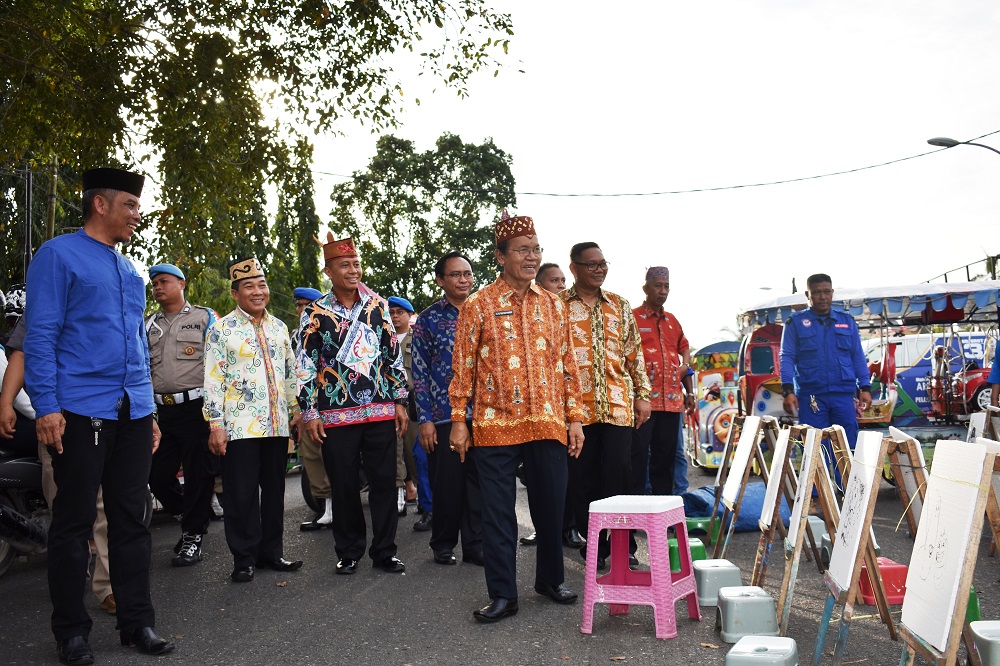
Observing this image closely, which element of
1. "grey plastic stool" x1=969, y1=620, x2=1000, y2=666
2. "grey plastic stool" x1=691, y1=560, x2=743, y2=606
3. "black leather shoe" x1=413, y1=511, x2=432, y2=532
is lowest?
"black leather shoe" x1=413, y1=511, x2=432, y2=532

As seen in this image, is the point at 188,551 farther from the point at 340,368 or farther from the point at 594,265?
the point at 594,265

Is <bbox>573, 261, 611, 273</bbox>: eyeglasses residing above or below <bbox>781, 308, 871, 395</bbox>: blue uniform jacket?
above

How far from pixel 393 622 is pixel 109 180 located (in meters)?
2.77

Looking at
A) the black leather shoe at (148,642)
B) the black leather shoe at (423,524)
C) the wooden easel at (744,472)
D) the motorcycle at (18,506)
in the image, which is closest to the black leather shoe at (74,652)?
the black leather shoe at (148,642)

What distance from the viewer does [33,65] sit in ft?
28.3

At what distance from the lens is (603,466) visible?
645cm

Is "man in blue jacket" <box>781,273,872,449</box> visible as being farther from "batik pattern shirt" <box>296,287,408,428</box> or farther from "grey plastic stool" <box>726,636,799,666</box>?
"grey plastic stool" <box>726,636,799,666</box>

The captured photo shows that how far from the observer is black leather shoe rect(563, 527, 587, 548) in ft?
24.2

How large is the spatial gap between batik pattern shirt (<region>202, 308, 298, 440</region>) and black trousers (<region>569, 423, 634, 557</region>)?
6.92 ft

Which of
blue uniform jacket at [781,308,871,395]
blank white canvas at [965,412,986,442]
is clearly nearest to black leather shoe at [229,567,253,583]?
blue uniform jacket at [781,308,871,395]

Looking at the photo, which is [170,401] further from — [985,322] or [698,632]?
[985,322]

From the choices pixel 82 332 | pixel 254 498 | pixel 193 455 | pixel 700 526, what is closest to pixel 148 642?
pixel 82 332

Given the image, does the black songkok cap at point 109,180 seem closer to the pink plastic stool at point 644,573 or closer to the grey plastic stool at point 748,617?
the pink plastic stool at point 644,573

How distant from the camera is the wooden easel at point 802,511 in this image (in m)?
4.59
